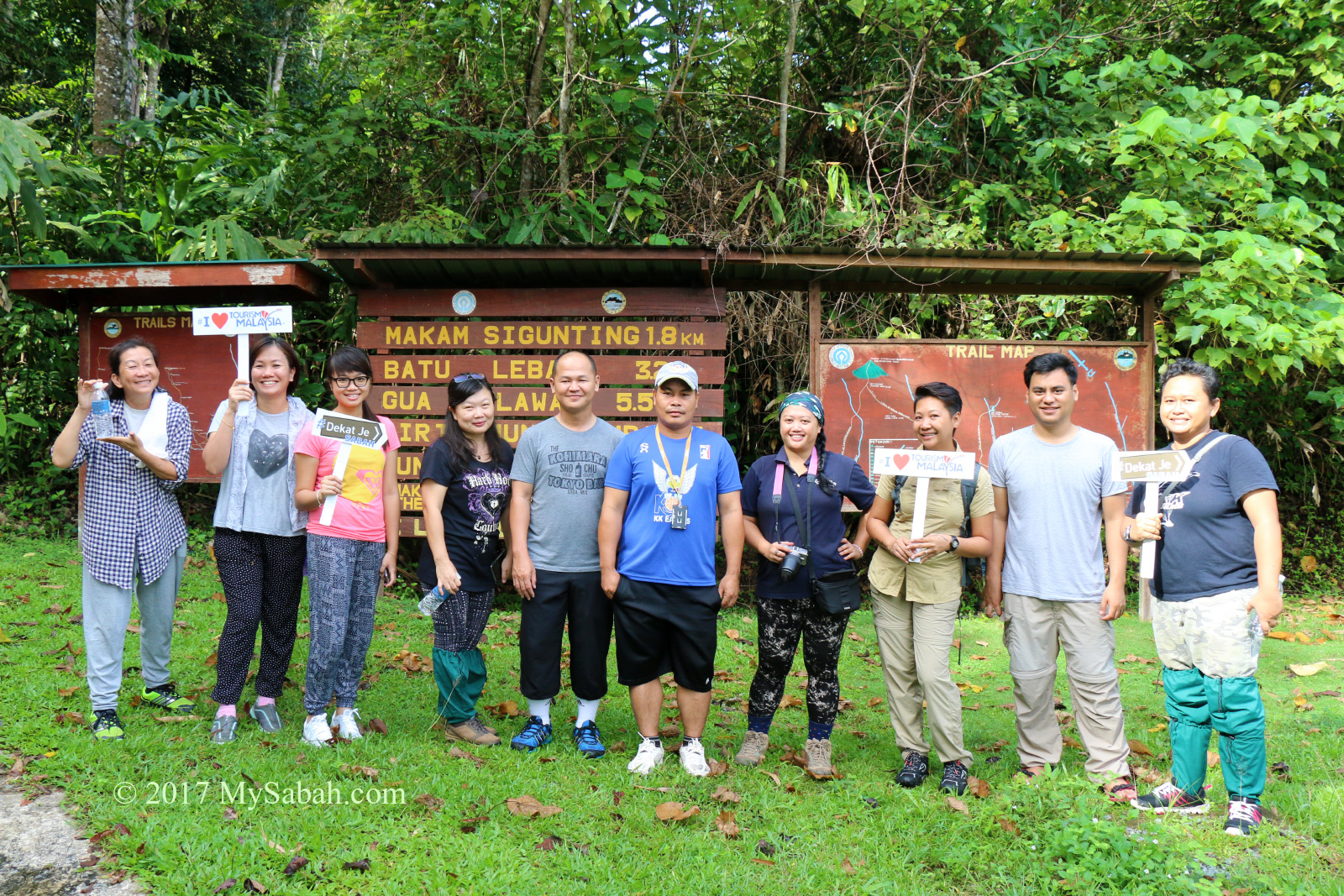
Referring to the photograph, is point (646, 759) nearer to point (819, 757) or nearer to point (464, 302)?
point (819, 757)

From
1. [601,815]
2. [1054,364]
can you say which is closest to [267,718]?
[601,815]

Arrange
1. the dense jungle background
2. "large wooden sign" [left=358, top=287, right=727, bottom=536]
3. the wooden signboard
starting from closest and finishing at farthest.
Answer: "large wooden sign" [left=358, top=287, right=727, bottom=536]
the wooden signboard
the dense jungle background

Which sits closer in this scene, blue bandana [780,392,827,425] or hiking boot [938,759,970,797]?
hiking boot [938,759,970,797]

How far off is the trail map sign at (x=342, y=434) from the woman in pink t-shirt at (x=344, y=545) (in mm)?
31

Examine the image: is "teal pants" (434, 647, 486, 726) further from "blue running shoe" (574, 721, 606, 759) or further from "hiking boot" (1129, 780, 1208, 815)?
"hiking boot" (1129, 780, 1208, 815)

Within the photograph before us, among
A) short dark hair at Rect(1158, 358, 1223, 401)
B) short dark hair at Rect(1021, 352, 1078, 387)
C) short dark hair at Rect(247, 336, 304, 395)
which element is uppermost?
short dark hair at Rect(247, 336, 304, 395)

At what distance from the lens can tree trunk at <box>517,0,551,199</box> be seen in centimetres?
834

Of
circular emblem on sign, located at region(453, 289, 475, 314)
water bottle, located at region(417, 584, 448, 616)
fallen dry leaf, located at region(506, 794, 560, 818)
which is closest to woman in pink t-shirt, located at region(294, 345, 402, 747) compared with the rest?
water bottle, located at region(417, 584, 448, 616)

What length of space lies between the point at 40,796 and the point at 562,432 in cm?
261

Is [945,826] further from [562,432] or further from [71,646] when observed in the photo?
[71,646]

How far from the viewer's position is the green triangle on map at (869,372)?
6.45 metres

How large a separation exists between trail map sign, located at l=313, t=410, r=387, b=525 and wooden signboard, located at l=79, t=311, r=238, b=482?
3681 millimetres

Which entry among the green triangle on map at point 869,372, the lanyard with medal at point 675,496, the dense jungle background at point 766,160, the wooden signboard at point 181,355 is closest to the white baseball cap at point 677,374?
the lanyard with medal at point 675,496

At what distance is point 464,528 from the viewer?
4145mm
